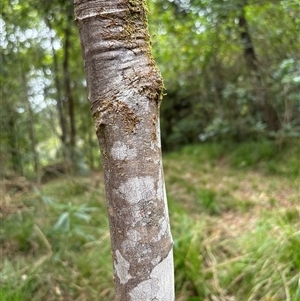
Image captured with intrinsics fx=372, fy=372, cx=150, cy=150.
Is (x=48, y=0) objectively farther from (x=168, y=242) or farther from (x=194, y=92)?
(x=194, y=92)

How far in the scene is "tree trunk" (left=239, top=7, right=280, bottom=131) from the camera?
5.02 meters

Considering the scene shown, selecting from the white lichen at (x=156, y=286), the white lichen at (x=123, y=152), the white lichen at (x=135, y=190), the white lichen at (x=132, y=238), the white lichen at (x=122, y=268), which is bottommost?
the white lichen at (x=156, y=286)

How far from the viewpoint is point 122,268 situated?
118 centimetres

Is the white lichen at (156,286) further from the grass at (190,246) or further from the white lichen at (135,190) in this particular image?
the grass at (190,246)

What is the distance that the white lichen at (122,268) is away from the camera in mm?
1162

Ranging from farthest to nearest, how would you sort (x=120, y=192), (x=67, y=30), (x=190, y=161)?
(x=190, y=161)
(x=67, y=30)
(x=120, y=192)

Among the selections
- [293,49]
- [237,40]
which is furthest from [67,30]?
[293,49]

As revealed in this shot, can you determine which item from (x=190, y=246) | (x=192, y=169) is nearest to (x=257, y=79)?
(x=192, y=169)

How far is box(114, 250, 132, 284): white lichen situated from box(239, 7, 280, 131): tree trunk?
3761 millimetres

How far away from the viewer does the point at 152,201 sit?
3.75ft

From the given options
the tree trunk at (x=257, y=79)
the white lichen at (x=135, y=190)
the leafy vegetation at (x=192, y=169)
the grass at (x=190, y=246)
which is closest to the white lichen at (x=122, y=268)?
the white lichen at (x=135, y=190)

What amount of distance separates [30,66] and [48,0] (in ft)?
5.56

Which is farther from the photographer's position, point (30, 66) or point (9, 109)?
point (30, 66)

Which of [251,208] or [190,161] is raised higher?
[190,161]
